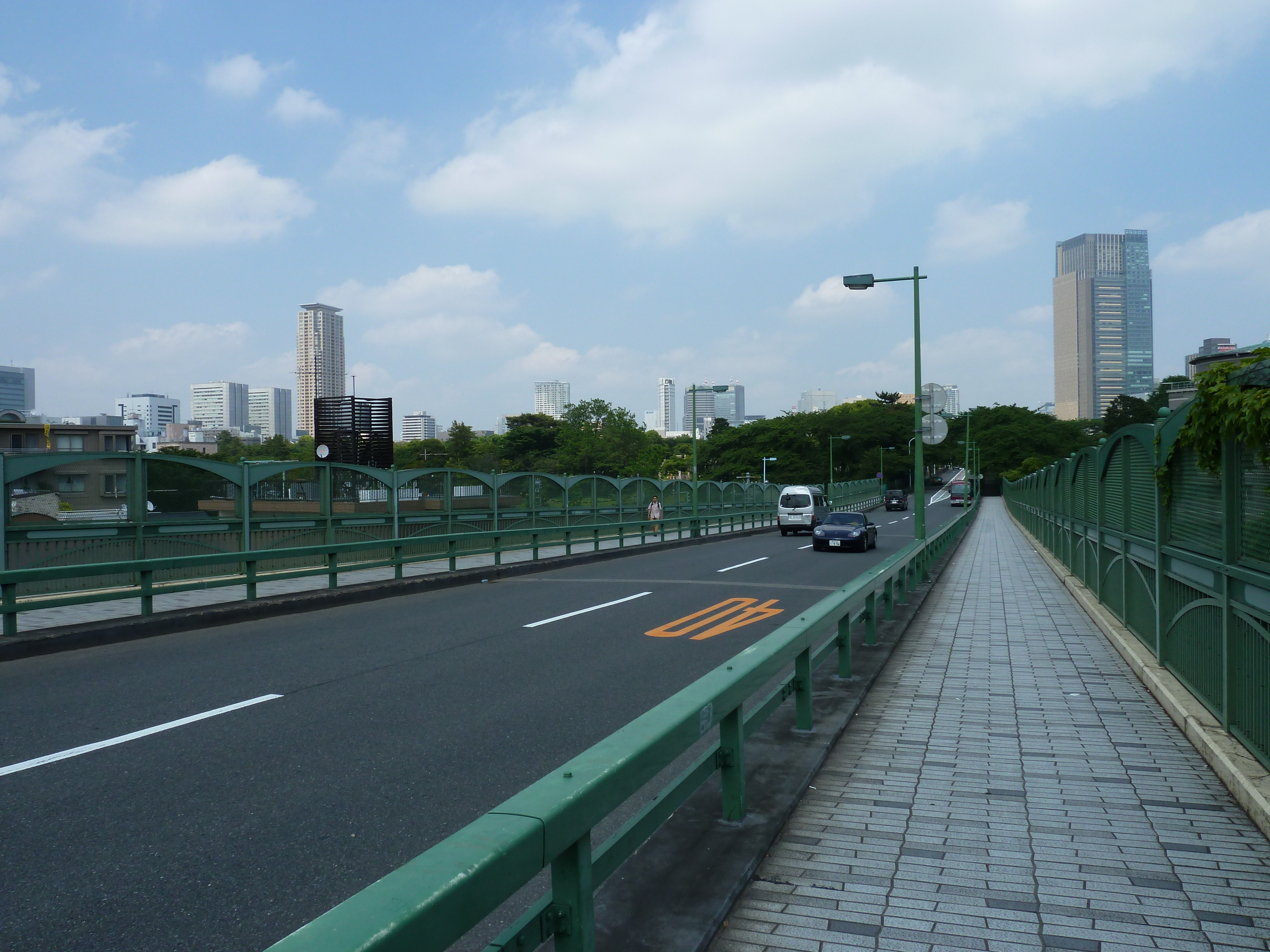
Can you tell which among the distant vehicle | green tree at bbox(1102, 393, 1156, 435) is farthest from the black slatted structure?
green tree at bbox(1102, 393, 1156, 435)

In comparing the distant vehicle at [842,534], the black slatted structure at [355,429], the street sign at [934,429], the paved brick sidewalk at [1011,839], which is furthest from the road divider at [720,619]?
the black slatted structure at [355,429]

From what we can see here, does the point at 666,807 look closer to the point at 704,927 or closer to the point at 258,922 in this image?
the point at 704,927

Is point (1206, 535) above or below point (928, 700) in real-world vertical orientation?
above

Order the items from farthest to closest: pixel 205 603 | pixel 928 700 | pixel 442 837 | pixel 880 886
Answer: pixel 205 603 < pixel 928 700 < pixel 442 837 < pixel 880 886

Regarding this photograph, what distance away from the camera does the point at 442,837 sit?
4398 millimetres

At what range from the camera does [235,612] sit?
11891mm

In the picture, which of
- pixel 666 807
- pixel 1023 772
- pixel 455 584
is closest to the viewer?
pixel 666 807

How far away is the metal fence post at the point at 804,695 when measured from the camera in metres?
5.64

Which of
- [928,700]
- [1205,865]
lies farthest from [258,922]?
[928,700]

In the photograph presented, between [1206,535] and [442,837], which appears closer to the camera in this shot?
[442,837]

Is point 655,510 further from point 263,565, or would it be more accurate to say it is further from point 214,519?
point 214,519

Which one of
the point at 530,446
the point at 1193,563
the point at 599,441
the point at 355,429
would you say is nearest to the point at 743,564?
the point at 1193,563

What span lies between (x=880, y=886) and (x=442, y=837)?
2.22 m

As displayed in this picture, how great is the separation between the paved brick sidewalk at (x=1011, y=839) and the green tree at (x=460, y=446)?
124 metres
